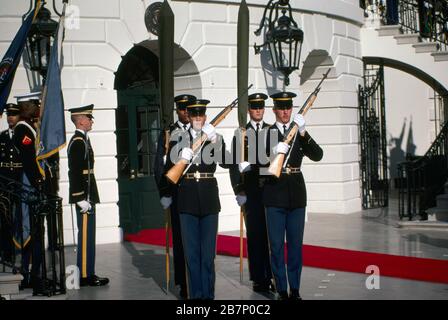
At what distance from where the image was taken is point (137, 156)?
13875 mm

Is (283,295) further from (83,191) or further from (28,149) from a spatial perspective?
(28,149)

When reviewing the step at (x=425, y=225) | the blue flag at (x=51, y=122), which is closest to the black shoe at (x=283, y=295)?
the blue flag at (x=51, y=122)

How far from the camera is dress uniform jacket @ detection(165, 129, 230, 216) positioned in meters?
7.80

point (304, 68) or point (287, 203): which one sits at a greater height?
point (304, 68)

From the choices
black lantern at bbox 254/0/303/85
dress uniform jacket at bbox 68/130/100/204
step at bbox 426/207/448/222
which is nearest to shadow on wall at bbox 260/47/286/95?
black lantern at bbox 254/0/303/85

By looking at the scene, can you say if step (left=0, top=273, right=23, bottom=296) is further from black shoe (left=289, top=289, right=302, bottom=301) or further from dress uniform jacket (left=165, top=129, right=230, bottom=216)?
black shoe (left=289, top=289, right=302, bottom=301)

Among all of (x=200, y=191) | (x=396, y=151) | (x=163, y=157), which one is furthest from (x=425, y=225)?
(x=396, y=151)

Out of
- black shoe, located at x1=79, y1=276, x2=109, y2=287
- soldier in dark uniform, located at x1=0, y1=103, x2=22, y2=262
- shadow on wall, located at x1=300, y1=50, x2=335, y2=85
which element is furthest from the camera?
shadow on wall, located at x1=300, y1=50, x2=335, y2=85

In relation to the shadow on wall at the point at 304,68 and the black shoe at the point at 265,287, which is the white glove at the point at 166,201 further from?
the shadow on wall at the point at 304,68

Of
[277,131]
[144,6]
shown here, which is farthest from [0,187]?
[144,6]

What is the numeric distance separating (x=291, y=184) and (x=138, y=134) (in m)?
6.09

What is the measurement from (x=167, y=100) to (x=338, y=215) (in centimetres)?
689

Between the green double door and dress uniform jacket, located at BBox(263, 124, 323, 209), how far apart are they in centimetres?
567
